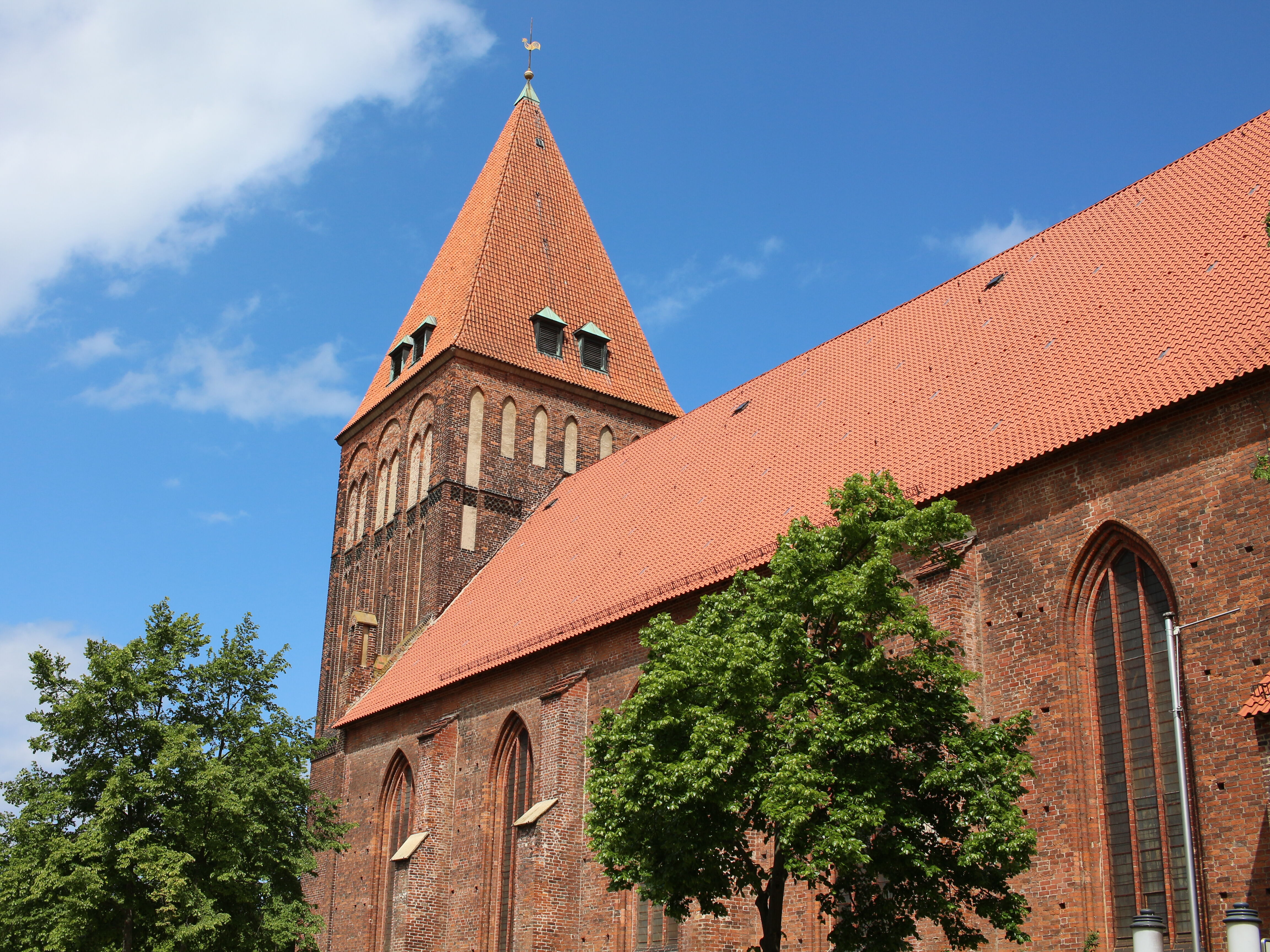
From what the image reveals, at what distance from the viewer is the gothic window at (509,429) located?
96.5ft

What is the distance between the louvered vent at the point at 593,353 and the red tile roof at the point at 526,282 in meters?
0.20

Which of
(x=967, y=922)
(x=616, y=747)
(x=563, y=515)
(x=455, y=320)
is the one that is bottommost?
(x=967, y=922)

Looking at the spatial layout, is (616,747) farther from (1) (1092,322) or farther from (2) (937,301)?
(2) (937,301)

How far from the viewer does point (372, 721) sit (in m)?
26.1

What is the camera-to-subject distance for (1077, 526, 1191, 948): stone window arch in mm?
12219

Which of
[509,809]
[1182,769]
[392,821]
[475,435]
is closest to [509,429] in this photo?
[475,435]

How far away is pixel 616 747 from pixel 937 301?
34.6 feet

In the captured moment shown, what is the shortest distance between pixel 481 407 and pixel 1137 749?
746 inches

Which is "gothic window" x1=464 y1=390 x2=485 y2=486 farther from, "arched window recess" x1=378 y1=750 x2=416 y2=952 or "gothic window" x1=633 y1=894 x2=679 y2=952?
"gothic window" x1=633 y1=894 x2=679 y2=952

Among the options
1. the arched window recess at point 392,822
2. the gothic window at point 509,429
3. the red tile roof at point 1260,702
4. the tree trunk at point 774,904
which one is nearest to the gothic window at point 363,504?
the gothic window at point 509,429

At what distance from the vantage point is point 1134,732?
1287cm

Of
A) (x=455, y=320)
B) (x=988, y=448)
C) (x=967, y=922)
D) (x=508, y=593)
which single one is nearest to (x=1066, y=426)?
(x=988, y=448)

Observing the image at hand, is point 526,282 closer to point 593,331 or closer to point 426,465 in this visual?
point 593,331

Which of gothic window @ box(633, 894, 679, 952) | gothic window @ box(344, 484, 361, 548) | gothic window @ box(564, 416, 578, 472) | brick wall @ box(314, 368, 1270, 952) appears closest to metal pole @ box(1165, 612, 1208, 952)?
brick wall @ box(314, 368, 1270, 952)
